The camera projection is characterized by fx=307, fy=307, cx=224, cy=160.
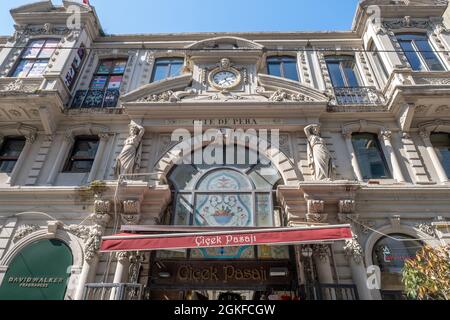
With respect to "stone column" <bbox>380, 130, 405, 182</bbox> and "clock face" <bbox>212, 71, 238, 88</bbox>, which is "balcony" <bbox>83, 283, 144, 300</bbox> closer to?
"clock face" <bbox>212, 71, 238, 88</bbox>

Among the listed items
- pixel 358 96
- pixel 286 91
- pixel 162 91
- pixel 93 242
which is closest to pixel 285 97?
pixel 286 91

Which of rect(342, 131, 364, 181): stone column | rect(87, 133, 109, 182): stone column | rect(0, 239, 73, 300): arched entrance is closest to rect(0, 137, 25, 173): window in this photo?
rect(87, 133, 109, 182): stone column

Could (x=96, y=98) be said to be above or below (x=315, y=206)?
above

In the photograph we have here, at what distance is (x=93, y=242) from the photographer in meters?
8.96

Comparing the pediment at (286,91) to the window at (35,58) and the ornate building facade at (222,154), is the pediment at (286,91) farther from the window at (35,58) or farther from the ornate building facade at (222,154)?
the window at (35,58)

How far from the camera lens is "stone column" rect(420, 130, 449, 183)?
10.3 m

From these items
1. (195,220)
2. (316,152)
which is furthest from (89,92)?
(316,152)

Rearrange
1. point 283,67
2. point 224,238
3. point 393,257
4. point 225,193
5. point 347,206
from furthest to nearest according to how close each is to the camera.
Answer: point 283,67 → point 225,193 → point 347,206 → point 393,257 → point 224,238

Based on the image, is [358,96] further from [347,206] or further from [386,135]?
[347,206]

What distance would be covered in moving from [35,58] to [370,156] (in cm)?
1436

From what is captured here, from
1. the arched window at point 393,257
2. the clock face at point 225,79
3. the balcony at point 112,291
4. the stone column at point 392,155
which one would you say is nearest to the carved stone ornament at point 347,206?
the arched window at point 393,257

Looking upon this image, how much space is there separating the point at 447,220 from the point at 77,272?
36.6 ft

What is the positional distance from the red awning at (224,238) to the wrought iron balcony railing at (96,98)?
6.98 meters

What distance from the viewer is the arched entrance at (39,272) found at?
28.3ft
